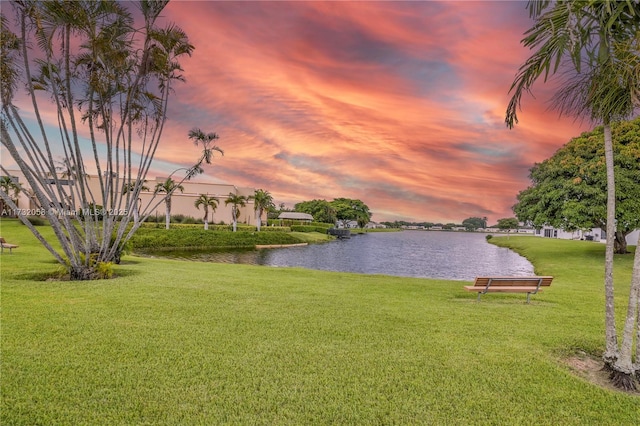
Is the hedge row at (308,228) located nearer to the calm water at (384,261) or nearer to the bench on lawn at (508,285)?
the calm water at (384,261)

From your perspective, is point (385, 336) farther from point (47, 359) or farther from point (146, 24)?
point (146, 24)

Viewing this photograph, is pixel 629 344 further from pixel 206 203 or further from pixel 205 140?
pixel 206 203

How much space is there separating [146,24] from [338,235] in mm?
68285

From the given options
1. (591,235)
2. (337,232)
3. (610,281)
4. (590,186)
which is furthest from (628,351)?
(337,232)

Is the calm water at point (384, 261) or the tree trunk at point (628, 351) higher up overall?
the tree trunk at point (628, 351)

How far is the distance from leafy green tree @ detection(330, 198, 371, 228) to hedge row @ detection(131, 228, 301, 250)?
73.8m

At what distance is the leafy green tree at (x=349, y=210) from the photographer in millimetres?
126562

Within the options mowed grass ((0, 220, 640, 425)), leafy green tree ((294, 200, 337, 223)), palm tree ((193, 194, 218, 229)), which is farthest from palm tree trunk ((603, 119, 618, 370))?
leafy green tree ((294, 200, 337, 223))

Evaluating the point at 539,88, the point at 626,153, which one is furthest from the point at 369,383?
the point at 626,153

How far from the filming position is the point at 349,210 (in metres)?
128

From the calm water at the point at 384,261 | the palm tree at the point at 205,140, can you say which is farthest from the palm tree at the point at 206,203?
the palm tree at the point at 205,140

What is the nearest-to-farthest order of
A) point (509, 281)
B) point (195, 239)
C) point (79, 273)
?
1. point (509, 281)
2. point (79, 273)
3. point (195, 239)

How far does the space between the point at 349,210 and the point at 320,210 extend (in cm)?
1874

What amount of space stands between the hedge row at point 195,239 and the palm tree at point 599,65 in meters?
35.9
